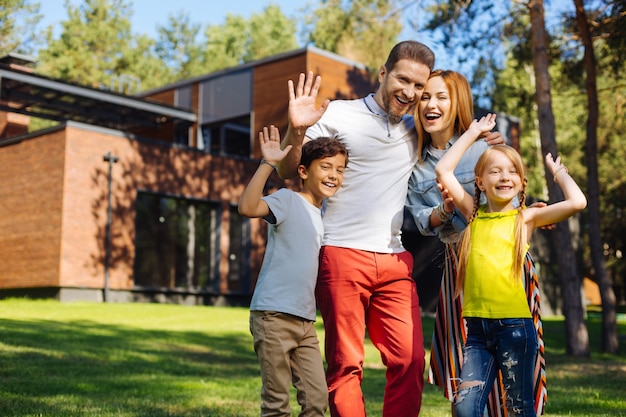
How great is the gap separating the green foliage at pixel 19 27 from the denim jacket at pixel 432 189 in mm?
24708

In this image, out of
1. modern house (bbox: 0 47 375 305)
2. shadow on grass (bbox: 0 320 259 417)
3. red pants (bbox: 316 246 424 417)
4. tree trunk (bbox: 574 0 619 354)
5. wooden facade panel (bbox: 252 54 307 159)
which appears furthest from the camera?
wooden facade panel (bbox: 252 54 307 159)

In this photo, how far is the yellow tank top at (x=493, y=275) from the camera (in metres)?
3.91

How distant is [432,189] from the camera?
438cm

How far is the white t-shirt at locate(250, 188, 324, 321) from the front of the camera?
159 inches

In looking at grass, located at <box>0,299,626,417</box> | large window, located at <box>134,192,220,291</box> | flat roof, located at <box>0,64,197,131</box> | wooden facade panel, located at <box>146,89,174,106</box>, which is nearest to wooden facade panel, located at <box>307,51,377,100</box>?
flat roof, located at <box>0,64,197,131</box>

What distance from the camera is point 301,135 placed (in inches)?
166

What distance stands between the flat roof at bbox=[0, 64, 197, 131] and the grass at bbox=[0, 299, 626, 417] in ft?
27.3

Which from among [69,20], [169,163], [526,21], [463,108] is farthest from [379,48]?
[69,20]

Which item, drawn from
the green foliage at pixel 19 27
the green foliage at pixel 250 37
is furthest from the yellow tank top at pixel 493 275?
the green foliage at pixel 250 37

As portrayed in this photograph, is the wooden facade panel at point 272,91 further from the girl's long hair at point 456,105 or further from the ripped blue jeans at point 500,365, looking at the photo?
the ripped blue jeans at point 500,365

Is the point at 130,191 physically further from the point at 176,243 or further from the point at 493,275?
the point at 493,275

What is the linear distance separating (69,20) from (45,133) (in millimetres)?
29072

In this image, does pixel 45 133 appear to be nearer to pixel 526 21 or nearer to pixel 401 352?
pixel 526 21

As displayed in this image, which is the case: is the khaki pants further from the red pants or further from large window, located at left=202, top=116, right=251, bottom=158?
large window, located at left=202, top=116, right=251, bottom=158
